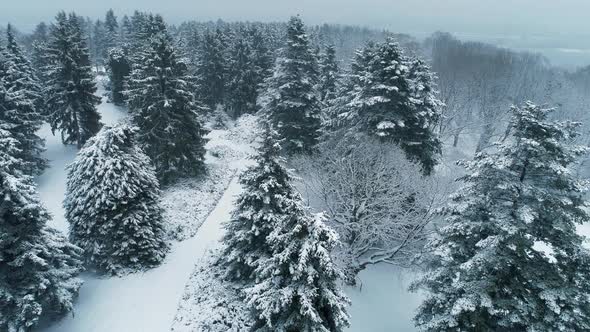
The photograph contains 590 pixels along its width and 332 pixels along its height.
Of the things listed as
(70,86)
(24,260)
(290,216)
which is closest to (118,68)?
(70,86)

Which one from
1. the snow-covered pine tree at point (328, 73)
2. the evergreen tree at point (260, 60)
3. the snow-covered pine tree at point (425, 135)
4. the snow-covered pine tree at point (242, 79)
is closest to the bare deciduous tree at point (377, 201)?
the snow-covered pine tree at point (425, 135)

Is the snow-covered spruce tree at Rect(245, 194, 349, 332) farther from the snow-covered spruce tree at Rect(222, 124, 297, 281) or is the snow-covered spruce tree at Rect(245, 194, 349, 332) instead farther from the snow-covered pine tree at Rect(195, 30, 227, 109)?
the snow-covered pine tree at Rect(195, 30, 227, 109)

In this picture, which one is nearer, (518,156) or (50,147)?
(518,156)

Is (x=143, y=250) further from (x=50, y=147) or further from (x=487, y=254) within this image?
(x=50, y=147)

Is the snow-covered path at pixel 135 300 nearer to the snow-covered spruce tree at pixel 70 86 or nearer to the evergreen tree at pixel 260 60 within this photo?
the snow-covered spruce tree at pixel 70 86

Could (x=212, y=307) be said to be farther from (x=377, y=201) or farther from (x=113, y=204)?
(x=377, y=201)

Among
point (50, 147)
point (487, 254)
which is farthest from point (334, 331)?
point (50, 147)
